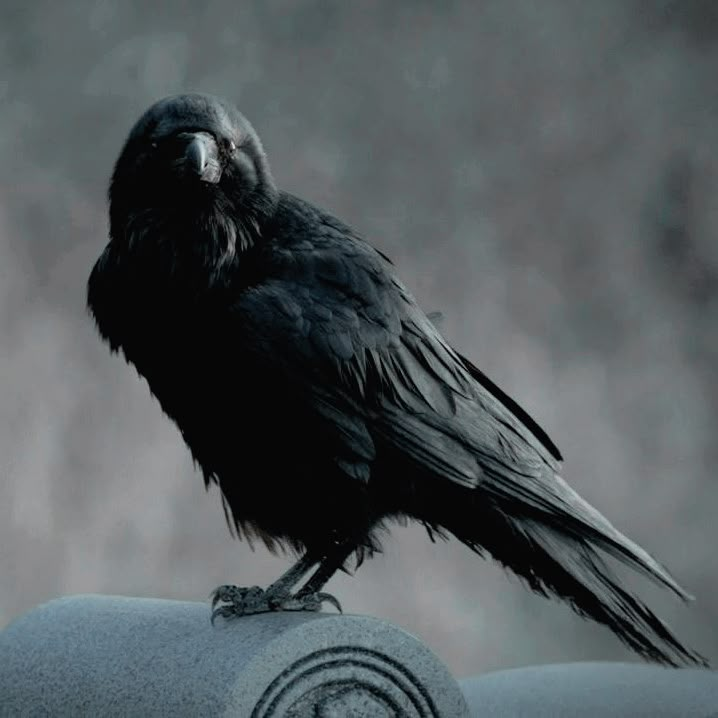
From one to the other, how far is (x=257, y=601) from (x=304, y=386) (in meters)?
0.47

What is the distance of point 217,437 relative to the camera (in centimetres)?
326

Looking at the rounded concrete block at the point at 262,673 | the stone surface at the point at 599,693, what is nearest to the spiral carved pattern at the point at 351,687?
the rounded concrete block at the point at 262,673

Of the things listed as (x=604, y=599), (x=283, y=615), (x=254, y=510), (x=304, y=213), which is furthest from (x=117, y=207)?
(x=604, y=599)

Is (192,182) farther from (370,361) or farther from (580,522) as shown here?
(580,522)

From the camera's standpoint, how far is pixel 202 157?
3.09 metres

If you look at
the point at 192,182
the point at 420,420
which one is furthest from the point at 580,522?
the point at 192,182

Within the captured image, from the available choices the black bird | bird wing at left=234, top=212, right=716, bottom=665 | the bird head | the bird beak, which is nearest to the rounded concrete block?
the black bird

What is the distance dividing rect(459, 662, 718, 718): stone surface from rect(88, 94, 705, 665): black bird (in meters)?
0.71

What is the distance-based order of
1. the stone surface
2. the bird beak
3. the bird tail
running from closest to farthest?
the bird beak → the bird tail → the stone surface

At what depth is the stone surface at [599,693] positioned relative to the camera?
3.92 m

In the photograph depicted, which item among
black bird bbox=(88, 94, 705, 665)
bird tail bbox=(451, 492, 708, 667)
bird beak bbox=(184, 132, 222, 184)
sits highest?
bird beak bbox=(184, 132, 222, 184)

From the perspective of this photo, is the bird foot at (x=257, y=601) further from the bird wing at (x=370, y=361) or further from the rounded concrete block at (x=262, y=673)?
the bird wing at (x=370, y=361)

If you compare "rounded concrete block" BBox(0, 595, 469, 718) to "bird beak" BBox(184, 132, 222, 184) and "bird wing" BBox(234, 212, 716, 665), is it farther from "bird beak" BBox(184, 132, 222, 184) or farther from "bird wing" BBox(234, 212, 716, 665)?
"bird beak" BBox(184, 132, 222, 184)

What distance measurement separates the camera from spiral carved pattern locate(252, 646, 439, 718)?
9.44 ft
